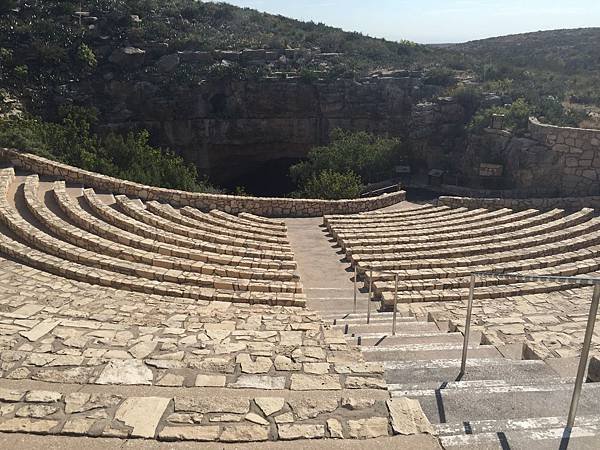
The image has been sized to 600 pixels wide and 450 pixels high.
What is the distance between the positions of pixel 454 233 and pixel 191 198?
26.6 feet

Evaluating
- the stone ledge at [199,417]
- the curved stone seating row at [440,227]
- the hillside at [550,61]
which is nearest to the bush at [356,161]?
the curved stone seating row at [440,227]

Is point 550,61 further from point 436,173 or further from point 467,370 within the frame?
point 467,370

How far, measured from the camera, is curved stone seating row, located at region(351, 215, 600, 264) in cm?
1227

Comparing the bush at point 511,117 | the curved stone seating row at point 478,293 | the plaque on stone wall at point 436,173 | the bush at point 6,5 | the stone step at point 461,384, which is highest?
the bush at point 6,5

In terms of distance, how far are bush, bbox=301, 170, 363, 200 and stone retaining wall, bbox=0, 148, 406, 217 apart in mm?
1655

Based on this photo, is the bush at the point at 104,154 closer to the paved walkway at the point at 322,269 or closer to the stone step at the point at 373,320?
the paved walkway at the point at 322,269

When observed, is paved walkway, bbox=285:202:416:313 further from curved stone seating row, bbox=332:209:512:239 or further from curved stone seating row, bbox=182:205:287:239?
curved stone seating row, bbox=332:209:512:239

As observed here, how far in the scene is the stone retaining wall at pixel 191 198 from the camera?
14656mm

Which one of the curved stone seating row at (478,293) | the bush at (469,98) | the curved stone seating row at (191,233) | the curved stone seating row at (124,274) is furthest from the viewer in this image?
the bush at (469,98)

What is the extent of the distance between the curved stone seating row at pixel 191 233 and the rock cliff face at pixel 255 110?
14.6m

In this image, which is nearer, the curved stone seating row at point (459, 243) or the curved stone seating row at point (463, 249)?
the curved stone seating row at point (463, 249)

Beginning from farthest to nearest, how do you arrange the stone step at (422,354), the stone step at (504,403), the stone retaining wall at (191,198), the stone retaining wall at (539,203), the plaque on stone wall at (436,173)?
1. the plaque on stone wall at (436,173)
2. the stone retaining wall at (539,203)
3. the stone retaining wall at (191,198)
4. the stone step at (422,354)
5. the stone step at (504,403)

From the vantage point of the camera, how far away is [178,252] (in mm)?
11078

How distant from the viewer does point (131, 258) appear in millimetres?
10523
